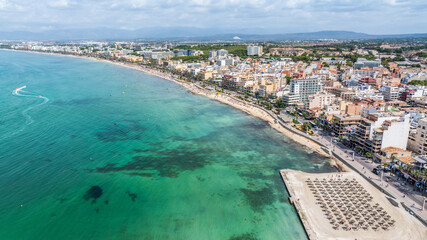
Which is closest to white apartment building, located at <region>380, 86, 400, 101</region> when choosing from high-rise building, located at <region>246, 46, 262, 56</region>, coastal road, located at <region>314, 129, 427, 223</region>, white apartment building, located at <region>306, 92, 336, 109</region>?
white apartment building, located at <region>306, 92, 336, 109</region>

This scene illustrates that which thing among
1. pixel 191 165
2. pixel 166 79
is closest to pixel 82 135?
pixel 191 165

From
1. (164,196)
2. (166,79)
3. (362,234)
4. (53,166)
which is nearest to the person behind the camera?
(362,234)

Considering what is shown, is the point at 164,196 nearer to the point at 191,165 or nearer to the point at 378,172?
the point at 191,165

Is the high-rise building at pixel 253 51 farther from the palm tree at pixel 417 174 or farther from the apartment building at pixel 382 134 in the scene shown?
the palm tree at pixel 417 174

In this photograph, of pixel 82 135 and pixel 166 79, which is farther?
pixel 166 79

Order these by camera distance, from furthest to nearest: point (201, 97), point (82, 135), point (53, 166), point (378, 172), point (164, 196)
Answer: point (201, 97) < point (82, 135) < point (53, 166) < point (378, 172) < point (164, 196)
